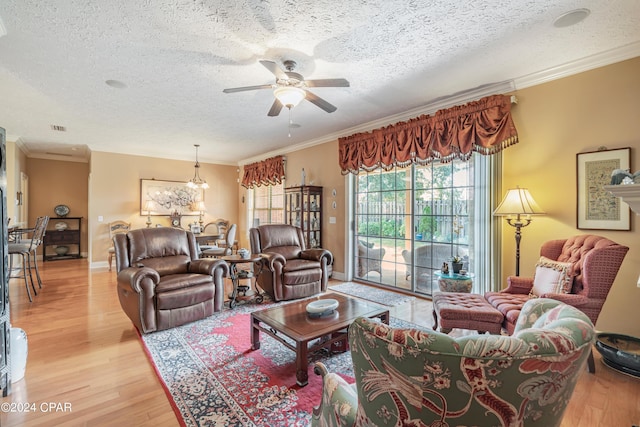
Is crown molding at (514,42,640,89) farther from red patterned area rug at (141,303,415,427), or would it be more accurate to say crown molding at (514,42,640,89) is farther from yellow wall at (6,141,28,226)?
yellow wall at (6,141,28,226)

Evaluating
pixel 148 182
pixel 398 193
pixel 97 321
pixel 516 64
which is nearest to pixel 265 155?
pixel 148 182

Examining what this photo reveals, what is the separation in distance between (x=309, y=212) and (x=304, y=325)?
349cm

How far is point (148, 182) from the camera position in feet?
22.9

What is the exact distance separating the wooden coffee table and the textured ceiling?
90.3 inches

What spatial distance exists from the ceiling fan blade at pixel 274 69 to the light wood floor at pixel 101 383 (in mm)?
2498

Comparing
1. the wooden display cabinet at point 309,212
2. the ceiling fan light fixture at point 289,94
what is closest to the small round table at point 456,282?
the ceiling fan light fixture at point 289,94

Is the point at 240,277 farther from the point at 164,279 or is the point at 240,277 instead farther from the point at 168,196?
the point at 168,196

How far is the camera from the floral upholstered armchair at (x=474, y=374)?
0.70 m

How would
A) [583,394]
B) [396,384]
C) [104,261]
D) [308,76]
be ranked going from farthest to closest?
1. [104,261]
2. [308,76]
3. [583,394]
4. [396,384]

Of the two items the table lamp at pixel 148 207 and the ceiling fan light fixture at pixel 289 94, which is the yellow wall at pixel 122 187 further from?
the ceiling fan light fixture at pixel 289 94

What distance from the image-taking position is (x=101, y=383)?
210 centimetres

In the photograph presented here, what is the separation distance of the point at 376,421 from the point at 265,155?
6.87 m

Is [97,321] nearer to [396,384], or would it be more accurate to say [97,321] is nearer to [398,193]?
[396,384]

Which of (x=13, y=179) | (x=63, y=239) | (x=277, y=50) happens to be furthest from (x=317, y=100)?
(x=63, y=239)
